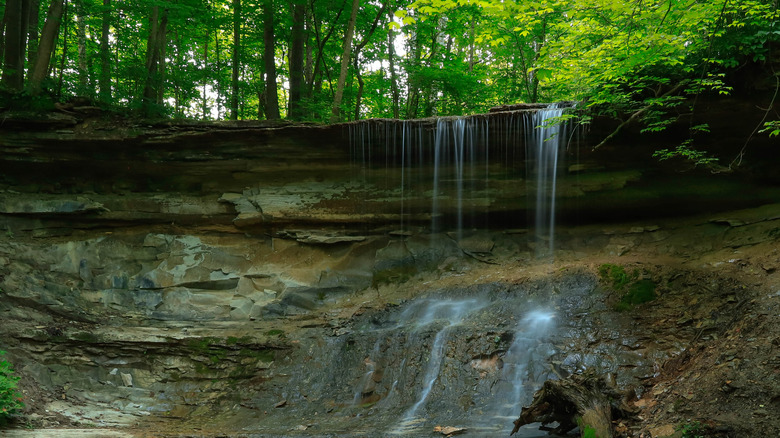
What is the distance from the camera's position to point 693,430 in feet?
15.5

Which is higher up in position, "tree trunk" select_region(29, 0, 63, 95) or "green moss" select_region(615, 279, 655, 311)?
"tree trunk" select_region(29, 0, 63, 95)

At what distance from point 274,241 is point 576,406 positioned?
27.0ft

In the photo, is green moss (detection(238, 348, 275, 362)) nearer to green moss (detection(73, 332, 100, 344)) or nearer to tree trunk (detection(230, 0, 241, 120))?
green moss (detection(73, 332, 100, 344))

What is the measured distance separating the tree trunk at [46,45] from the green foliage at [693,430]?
41.6 feet

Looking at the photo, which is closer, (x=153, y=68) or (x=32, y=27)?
(x=32, y=27)

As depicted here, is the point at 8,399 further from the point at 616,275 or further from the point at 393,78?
the point at 393,78

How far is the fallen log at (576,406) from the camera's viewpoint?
5.06 meters

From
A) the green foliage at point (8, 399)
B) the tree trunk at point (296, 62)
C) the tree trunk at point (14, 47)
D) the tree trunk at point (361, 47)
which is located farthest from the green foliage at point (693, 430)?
the tree trunk at point (14, 47)

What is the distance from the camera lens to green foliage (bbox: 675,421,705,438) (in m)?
4.66

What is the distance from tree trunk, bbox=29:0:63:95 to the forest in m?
0.02

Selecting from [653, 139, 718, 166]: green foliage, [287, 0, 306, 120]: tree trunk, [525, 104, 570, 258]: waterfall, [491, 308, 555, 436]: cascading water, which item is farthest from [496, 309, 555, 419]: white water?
[287, 0, 306, 120]: tree trunk

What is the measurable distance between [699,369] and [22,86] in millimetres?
13635

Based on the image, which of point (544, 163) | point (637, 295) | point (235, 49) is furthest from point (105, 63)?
point (637, 295)

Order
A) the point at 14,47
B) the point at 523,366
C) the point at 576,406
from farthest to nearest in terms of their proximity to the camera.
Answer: the point at 14,47
the point at 523,366
the point at 576,406
